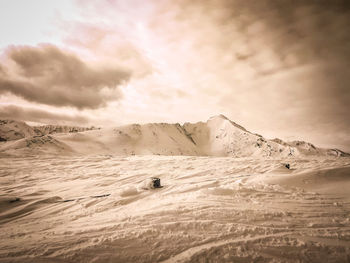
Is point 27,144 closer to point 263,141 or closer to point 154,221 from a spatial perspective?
point 154,221

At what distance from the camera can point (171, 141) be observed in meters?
61.0

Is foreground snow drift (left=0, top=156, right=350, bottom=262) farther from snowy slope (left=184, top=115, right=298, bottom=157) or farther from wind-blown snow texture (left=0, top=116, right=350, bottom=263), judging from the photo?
snowy slope (left=184, top=115, right=298, bottom=157)

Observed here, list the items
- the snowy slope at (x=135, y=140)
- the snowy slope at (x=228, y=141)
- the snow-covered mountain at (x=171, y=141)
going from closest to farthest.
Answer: the snow-covered mountain at (x=171, y=141) → the snowy slope at (x=135, y=140) → the snowy slope at (x=228, y=141)

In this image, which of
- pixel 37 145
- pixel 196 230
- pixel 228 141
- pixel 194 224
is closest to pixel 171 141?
pixel 228 141

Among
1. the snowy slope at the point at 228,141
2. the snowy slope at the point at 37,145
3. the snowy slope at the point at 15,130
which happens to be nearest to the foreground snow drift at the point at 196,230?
the snowy slope at the point at 37,145

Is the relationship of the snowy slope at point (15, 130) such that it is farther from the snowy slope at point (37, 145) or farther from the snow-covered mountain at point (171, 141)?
the snowy slope at point (37, 145)

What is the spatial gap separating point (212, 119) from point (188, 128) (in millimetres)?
13013

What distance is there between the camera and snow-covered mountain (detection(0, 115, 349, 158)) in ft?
118

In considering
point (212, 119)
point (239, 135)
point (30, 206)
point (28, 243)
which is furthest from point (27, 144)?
point (212, 119)

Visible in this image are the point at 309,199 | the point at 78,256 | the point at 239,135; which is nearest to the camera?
the point at 78,256

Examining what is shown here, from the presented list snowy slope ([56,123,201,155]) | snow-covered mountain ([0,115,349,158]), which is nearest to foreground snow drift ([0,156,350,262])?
snow-covered mountain ([0,115,349,158])

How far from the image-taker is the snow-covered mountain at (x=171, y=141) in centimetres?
3606

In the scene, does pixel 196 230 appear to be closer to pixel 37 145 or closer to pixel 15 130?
pixel 37 145

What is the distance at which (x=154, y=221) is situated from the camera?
2.08 metres
